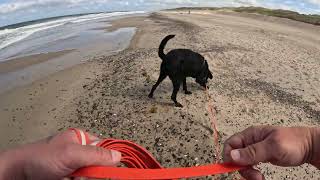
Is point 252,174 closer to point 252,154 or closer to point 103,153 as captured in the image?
point 252,154

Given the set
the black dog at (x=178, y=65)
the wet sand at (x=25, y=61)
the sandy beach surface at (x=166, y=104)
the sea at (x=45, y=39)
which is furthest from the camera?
the sea at (x=45, y=39)

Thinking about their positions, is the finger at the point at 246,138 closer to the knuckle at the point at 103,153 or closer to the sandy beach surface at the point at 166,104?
the knuckle at the point at 103,153

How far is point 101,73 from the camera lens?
13422mm

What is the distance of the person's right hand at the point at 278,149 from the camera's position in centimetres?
201

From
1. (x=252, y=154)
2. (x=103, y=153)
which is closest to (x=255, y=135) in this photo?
(x=252, y=154)

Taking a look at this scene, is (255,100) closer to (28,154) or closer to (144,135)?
(144,135)

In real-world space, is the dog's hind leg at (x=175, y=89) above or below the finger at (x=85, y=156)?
below

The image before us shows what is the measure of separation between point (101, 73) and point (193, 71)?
499 cm

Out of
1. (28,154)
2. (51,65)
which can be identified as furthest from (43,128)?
(51,65)

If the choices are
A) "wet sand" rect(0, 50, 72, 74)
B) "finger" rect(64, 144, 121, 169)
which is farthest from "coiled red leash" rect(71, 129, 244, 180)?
"wet sand" rect(0, 50, 72, 74)

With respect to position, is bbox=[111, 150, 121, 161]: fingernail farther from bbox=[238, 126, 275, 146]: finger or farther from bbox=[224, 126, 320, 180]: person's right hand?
bbox=[238, 126, 275, 146]: finger

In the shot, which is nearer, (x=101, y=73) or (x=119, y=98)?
(x=119, y=98)

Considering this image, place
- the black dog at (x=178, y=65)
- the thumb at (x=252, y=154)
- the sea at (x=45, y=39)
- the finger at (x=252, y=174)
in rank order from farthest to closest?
the sea at (x=45, y=39)
the black dog at (x=178, y=65)
the finger at (x=252, y=174)
the thumb at (x=252, y=154)

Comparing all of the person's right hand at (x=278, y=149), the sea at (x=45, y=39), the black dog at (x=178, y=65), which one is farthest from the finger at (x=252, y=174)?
the sea at (x=45, y=39)
